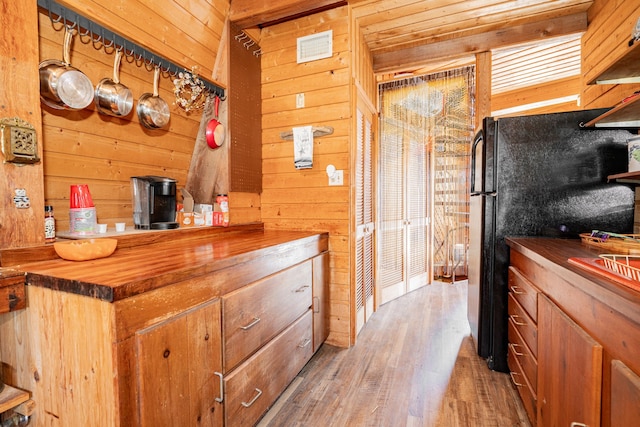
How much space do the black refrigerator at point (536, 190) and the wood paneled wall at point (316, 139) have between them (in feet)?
3.18

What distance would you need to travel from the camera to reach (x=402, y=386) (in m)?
1.89

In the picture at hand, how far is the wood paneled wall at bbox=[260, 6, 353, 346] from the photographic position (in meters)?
2.30

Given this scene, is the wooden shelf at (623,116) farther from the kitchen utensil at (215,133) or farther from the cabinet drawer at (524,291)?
the kitchen utensil at (215,133)

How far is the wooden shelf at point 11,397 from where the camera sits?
95 centimetres

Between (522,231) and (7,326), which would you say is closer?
(7,326)

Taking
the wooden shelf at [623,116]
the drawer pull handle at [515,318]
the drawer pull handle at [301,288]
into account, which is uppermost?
the wooden shelf at [623,116]

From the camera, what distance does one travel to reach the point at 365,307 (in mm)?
2832

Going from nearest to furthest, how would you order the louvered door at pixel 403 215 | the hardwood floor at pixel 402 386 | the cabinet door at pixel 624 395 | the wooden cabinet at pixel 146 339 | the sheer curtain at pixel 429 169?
the cabinet door at pixel 624 395
the wooden cabinet at pixel 146 339
the hardwood floor at pixel 402 386
the louvered door at pixel 403 215
the sheer curtain at pixel 429 169

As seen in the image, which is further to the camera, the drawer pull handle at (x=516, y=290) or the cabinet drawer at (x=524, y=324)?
the drawer pull handle at (x=516, y=290)

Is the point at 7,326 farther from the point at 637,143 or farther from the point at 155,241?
the point at 637,143

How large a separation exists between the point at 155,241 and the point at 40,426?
881 millimetres

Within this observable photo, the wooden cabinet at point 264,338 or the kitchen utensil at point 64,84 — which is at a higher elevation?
the kitchen utensil at point 64,84

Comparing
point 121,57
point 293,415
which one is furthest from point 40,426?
point 121,57

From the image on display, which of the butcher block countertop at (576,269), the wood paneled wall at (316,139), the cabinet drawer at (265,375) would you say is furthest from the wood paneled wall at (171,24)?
the butcher block countertop at (576,269)
